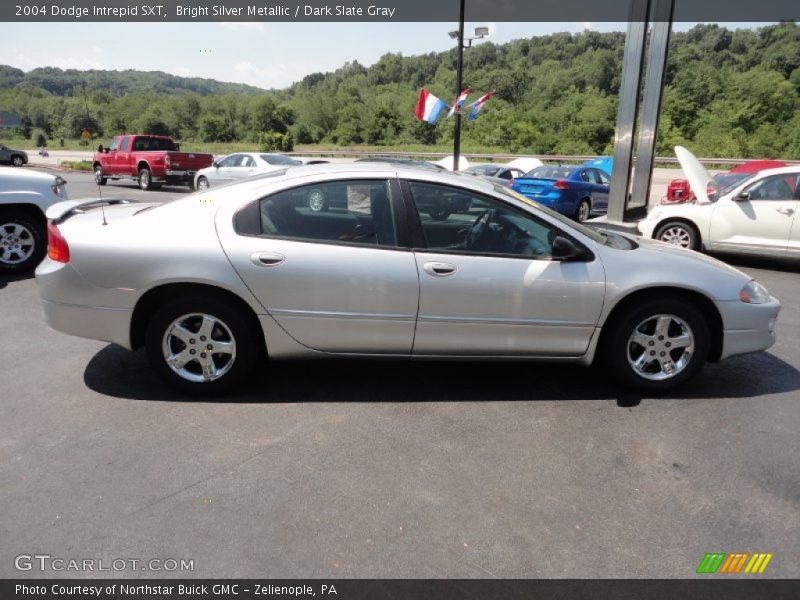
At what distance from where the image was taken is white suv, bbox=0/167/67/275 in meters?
6.96

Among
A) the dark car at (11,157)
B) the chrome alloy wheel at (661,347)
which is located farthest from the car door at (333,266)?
the dark car at (11,157)

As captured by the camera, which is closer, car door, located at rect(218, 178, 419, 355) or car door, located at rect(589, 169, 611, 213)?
car door, located at rect(218, 178, 419, 355)

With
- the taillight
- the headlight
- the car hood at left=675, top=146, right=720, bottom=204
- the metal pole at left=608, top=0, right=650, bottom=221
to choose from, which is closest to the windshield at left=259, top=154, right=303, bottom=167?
the metal pole at left=608, top=0, right=650, bottom=221

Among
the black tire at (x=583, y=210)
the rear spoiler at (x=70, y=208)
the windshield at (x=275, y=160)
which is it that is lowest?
the black tire at (x=583, y=210)

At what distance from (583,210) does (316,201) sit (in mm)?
11976

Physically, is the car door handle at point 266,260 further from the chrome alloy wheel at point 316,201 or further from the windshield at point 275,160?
the windshield at point 275,160

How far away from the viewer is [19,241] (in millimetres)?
7125

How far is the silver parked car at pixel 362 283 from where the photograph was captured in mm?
3723

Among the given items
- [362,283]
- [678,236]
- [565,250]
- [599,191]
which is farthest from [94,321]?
[599,191]

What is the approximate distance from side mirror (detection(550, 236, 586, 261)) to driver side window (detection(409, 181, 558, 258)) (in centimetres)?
7

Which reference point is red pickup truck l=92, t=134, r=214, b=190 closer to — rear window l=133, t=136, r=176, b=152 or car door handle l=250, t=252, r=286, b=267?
rear window l=133, t=136, r=176, b=152

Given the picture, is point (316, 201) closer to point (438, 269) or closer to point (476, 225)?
point (438, 269)

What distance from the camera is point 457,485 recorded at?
298cm
